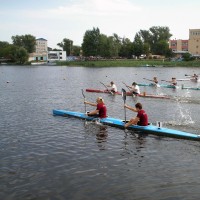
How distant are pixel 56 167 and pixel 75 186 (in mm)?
2053

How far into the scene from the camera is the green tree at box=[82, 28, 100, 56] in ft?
462

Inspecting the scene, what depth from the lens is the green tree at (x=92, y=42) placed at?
14088cm

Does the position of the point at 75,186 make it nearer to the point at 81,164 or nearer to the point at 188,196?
the point at 81,164

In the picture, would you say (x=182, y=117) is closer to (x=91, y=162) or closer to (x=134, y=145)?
(x=134, y=145)

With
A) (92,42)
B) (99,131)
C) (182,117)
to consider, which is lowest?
(99,131)

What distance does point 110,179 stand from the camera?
40.4 ft

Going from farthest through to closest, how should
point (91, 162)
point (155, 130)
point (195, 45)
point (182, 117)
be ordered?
point (195, 45) < point (182, 117) < point (155, 130) < point (91, 162)

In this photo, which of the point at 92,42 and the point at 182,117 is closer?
the point at 182,117

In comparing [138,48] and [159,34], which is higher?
[159,34]

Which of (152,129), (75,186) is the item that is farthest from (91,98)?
(75,186)

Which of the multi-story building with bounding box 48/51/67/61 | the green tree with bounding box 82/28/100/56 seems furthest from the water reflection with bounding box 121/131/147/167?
the multi-story building with bounding box 48/51/67/61

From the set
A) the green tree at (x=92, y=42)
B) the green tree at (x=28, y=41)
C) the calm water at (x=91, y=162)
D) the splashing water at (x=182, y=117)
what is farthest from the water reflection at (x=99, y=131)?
the green tree at (x=28, y=41)

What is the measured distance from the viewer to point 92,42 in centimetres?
14138

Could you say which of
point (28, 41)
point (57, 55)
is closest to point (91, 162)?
point (57, 55)
